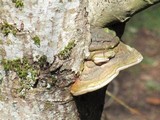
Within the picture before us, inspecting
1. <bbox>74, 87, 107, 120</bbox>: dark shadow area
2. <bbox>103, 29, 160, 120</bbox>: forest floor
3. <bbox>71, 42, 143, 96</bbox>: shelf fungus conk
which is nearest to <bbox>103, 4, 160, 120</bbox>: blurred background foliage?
<bbox>103, 29, 160, 120</bbox>: forest floor

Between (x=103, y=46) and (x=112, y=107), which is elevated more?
(x=103, y=46)

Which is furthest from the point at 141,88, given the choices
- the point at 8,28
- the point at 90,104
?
the point at 8,28

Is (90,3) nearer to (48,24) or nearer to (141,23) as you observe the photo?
(48,24)

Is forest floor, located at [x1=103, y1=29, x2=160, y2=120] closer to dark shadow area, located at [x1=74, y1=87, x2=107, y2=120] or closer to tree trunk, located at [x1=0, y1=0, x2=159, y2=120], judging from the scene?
dark shadow area, located at [x1=74, y1=87, x2=107, y2=120]

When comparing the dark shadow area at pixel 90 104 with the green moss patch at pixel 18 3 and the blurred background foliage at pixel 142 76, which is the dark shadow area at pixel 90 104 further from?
the blurred background foliage at pixel 142 76

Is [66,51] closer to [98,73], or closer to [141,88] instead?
[98,73]

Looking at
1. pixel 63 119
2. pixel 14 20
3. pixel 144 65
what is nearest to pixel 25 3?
pixel 14 20

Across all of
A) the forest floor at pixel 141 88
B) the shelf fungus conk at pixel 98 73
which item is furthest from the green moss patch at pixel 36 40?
the forest floor at pixel 141 88
